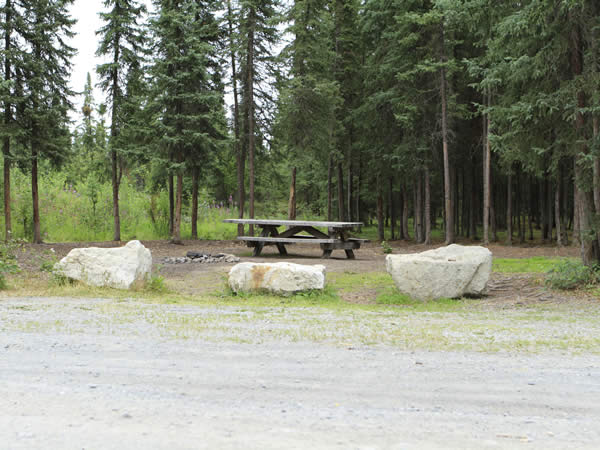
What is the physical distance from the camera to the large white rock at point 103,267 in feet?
30.9

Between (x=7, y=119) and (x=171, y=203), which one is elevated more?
(x=7, y=119)

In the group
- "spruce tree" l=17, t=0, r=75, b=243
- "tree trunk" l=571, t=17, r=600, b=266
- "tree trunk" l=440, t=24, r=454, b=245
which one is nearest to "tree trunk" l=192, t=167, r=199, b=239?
"spruce tree" l=17, t=0, r=75, b=243

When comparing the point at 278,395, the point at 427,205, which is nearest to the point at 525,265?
the point at 427,205

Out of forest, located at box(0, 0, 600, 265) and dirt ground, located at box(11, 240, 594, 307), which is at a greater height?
forest, located at box(0, 0, 600, 265)

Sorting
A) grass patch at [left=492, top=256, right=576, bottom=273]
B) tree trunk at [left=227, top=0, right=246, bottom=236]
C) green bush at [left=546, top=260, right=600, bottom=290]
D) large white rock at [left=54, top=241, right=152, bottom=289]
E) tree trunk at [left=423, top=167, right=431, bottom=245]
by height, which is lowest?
grass patch at [left=492, top=256, right=576, bottom=273]

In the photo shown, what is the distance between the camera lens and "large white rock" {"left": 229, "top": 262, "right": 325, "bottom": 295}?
9430mm

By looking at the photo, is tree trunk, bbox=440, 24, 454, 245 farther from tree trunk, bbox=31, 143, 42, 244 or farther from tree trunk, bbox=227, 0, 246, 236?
tree trunk, bbox=31, 143, 42, 244

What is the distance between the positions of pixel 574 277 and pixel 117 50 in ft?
63.0

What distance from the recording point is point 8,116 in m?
19.2

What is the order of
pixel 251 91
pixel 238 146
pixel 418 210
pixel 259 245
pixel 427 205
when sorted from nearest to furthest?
pixel 259 245, pixel 427 205, pixel 251 91, pixel 238 146, pixel 418 210

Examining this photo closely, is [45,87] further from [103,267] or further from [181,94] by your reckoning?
[103,267]

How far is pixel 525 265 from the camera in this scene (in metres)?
14.8

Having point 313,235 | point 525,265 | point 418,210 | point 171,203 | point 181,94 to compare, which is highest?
point 181,94

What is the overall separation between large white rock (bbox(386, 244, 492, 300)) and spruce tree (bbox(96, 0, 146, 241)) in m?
15.0
